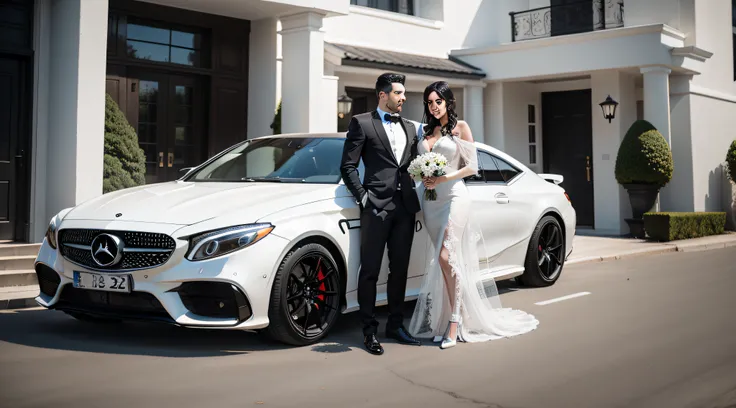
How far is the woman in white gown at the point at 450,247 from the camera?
245 inches

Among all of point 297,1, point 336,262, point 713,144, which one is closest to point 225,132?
point 297,1

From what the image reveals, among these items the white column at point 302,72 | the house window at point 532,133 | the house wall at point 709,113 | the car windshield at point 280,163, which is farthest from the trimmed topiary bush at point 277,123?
→ the house wall at point 709,113

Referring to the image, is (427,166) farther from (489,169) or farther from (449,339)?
(489,169)

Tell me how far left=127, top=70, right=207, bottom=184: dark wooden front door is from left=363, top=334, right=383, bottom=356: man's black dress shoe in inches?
295

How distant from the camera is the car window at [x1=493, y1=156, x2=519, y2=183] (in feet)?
26.9

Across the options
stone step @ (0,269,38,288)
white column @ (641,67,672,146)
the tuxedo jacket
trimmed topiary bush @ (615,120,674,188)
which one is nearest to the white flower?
the tuxedo jacket

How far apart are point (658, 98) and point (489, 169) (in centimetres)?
1076

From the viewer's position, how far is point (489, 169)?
7.98 metres

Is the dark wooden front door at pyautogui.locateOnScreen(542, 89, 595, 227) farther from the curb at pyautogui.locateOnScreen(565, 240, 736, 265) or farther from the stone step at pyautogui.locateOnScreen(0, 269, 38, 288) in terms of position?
the stone step at pyautogui.locateOnScreen(0, 269, 38, 288)

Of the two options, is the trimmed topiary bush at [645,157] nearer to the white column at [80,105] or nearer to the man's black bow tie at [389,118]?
the white column at [80,105]

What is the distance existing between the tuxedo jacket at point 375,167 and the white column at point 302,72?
7.11 m

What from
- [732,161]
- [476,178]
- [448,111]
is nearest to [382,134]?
[448,111]

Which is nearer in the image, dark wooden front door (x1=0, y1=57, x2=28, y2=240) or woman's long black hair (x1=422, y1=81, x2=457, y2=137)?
woman's long black hair (x1=422, y1=81, x2=457, y2=137)

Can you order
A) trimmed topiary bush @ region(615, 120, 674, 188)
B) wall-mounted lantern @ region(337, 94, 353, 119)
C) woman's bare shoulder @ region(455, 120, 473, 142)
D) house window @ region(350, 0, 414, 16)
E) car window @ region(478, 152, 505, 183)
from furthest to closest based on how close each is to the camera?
house window @ region(350, 0, 414, 16), trimmed topiary bush @ region(615, 120, 674, 188), wall-mounted lantern @ region(337, 94, 353, 119), car window @ region(478, 152, 505, 183), woman's bare shoulder @ region(455, 120, 473, 142)
